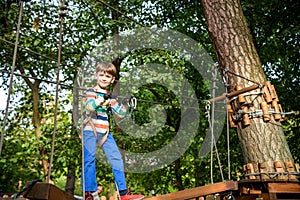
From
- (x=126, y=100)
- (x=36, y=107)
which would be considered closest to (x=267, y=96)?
(x=126, y=100)

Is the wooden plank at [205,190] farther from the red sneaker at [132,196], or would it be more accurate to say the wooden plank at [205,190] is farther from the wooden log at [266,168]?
the wooden log at [266,168]

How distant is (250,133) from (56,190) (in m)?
2.05

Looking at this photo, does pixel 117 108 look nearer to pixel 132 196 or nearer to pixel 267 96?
pixel 132 196

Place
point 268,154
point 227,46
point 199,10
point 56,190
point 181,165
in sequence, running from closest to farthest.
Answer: point 56,190, point 268,154, point 227,46, point 199,10, point 181,165

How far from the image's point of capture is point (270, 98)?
3.36 meters

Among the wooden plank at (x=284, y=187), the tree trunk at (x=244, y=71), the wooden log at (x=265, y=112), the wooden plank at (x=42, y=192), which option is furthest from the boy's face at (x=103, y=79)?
the wooden plank at (x=42, y=192)

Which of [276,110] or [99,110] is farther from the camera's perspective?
[276,110]

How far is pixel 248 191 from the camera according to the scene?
269cm

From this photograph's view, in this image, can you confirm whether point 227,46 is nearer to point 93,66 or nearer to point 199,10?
point 199,10

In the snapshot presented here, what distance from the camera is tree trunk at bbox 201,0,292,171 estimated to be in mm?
3295

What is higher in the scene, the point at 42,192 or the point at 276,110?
the point at 276,110

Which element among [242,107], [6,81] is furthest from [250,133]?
[6,81]

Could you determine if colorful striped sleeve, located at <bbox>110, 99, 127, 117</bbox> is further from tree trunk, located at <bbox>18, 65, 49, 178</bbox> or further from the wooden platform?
tree trunk, located at <bbox>18, 65, 49, 178</bbox>

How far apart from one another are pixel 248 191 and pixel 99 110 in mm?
1253
